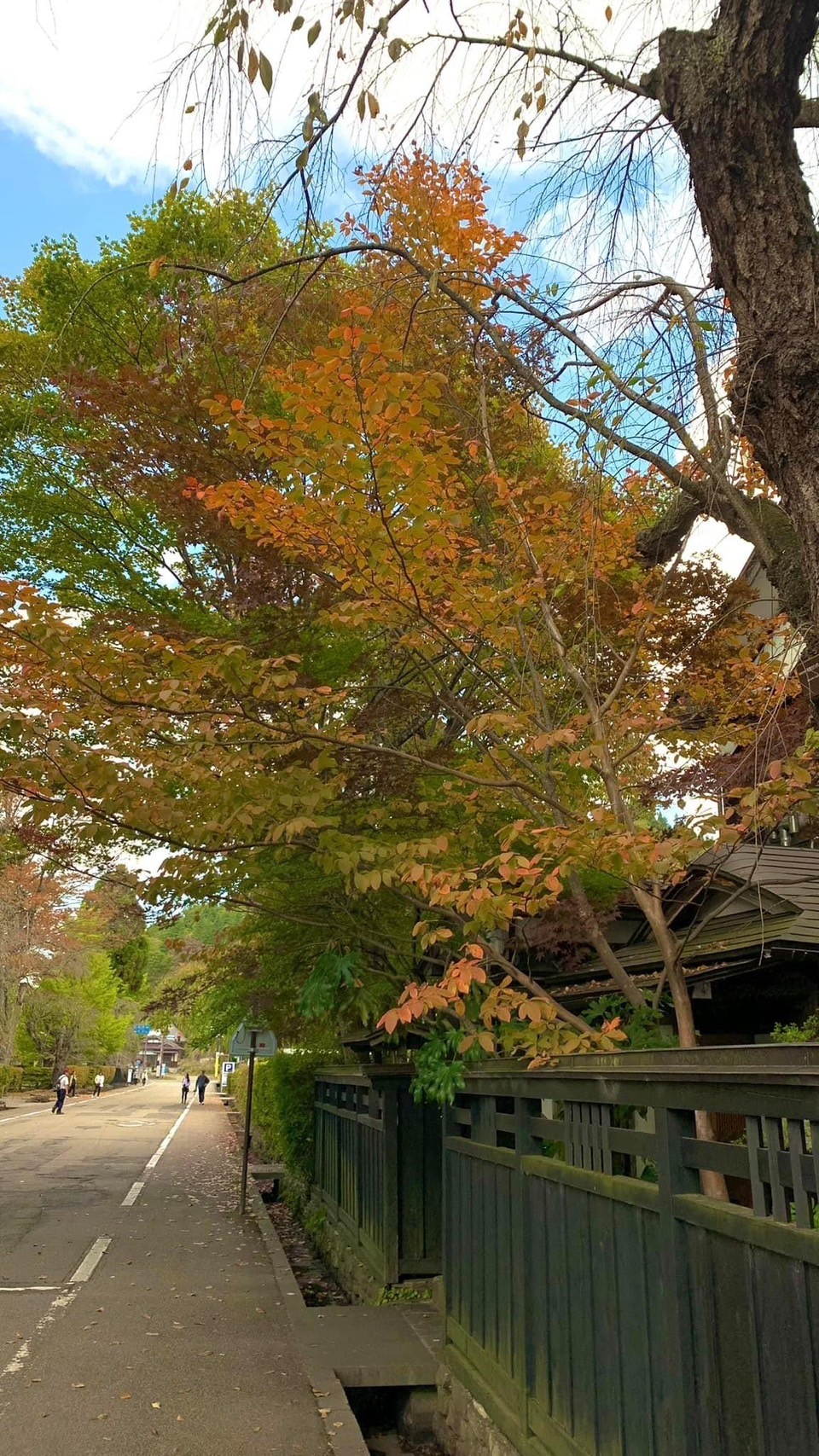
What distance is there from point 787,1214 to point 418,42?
498cm

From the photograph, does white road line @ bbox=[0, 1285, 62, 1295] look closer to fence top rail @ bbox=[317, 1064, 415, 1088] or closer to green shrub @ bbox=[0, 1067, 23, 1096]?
fence top rail @ bbox=[317, 1064, 415, 1088]

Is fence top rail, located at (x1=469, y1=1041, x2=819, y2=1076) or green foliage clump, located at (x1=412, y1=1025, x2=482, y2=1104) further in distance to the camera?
green foliage clump, located at (x1=412, y1=1025, x2=482, y2=1104)

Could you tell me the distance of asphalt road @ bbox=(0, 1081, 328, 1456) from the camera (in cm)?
604

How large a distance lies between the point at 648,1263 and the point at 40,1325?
6865 mm

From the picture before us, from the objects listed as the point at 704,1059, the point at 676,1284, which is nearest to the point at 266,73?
the point at 704,1059

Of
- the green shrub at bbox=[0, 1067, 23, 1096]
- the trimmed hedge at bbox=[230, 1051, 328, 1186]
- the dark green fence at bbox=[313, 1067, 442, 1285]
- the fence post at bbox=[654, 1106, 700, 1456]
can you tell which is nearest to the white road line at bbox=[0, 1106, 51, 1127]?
the green shrub at bbox=[0, 1067, 23, 1096]

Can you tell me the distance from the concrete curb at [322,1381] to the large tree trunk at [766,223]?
18.1ft

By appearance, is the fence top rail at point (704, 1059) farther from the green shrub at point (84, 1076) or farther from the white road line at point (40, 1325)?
the green shrub at point (84, 1076)

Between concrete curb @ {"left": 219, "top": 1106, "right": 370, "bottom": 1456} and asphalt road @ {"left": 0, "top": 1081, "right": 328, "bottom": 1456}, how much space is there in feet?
0.29

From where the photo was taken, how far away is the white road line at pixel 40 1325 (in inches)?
284

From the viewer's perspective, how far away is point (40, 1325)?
8375 mm

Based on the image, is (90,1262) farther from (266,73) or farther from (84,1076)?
(84,1076)

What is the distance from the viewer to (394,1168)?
9.80m

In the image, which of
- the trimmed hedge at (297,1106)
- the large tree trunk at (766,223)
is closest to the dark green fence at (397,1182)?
the trimmed hedge at (297,1106)
